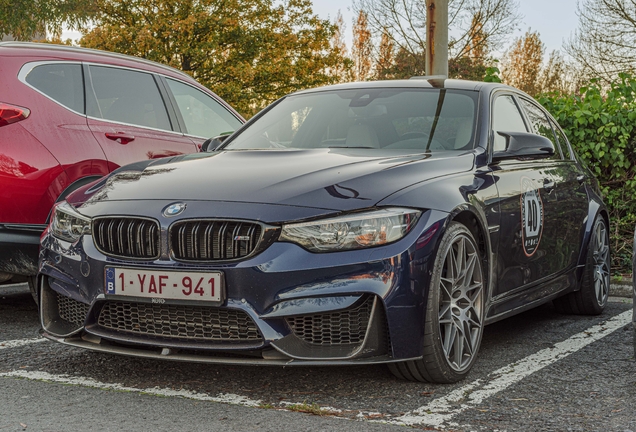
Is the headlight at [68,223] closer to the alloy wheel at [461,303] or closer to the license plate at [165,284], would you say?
the license plate at [165,284]

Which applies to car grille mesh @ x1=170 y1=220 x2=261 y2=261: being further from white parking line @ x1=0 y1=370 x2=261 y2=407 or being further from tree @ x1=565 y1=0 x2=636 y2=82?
tree @ x1=565 y1=0 x2=636 y2=82

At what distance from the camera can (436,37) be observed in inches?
372

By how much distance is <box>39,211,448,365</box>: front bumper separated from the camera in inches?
134

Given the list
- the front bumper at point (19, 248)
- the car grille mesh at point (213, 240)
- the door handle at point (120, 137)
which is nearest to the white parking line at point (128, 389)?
the car grille mesh at point (213, 240)

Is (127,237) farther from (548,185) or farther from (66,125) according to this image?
(548,185)

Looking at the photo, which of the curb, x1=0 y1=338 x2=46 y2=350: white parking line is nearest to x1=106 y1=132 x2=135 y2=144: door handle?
x1=0 y1=338 x2=46 y2=350: white parking line

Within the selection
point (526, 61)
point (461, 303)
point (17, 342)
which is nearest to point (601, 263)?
point (461, 303)

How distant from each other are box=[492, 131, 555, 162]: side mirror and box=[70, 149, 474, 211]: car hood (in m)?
0.30

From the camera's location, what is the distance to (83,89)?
5785 millimetres

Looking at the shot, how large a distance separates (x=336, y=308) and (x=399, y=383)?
694 millimetres

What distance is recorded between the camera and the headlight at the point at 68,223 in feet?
12.7

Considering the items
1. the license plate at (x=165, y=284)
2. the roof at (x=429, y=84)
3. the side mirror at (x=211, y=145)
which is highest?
the roof at (x=429, y=84)

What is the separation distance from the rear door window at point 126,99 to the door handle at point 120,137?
0.48 ft

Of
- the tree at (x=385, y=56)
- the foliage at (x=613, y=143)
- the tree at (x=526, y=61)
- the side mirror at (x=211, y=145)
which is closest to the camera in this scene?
the side mirror at (x=211, y=145)
